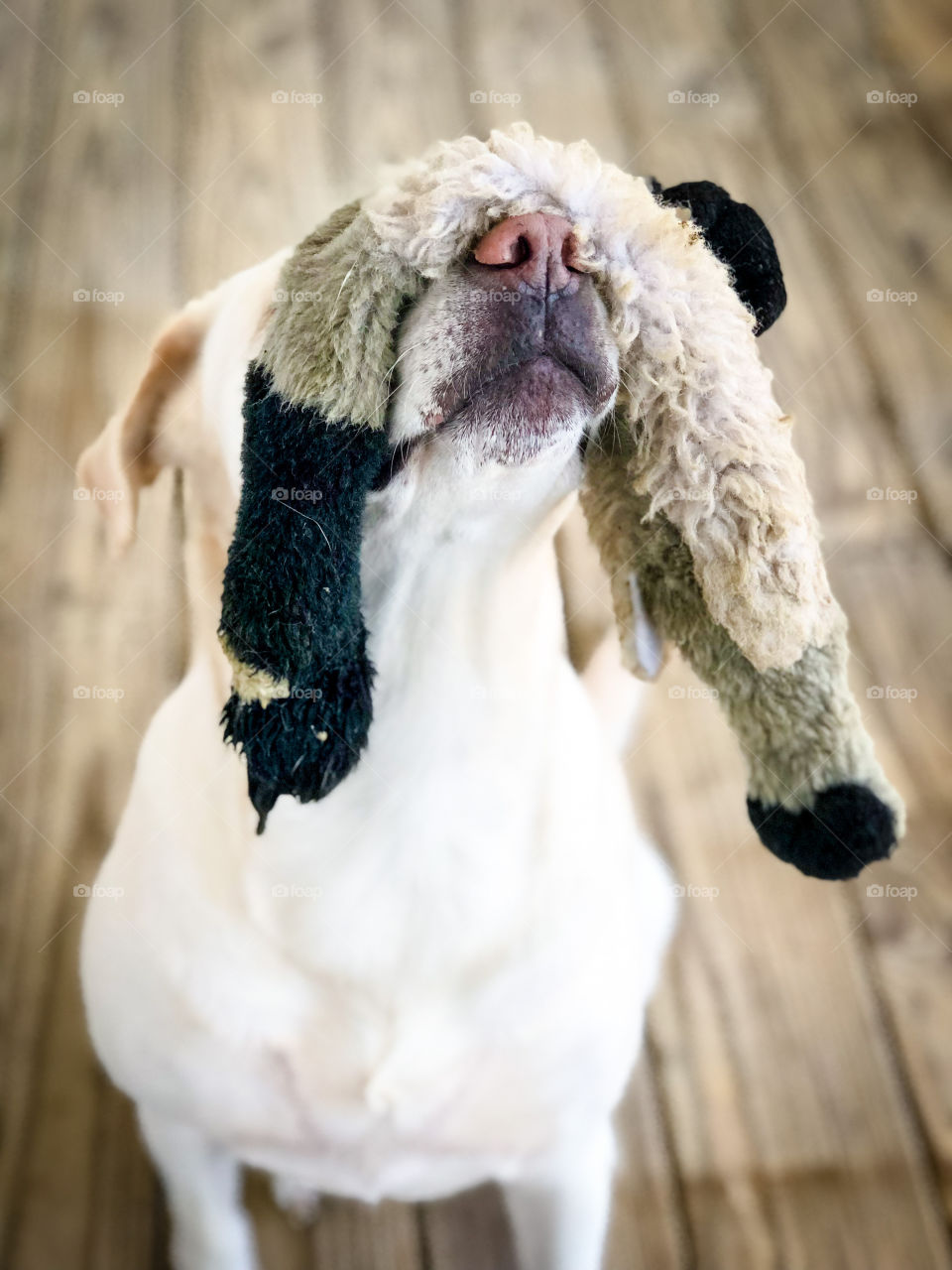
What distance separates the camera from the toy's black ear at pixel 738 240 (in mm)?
423

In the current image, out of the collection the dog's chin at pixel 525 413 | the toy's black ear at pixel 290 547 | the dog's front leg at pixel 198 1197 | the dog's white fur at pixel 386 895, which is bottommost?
the dog's front leg at pixel 198 1197

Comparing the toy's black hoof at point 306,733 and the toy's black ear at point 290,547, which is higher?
the toy's black ear at point 290,547

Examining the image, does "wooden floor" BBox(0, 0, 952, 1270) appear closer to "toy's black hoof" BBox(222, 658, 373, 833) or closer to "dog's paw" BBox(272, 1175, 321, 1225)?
"dog's paw" BBox(272, 1175, 321, 1225)

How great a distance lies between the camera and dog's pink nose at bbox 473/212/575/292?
0.36 m

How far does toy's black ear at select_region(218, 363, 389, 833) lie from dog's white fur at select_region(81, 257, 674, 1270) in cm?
7

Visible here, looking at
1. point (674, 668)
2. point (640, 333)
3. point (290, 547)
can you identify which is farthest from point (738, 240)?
Answer: point (674, 668)

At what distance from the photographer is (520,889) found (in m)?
0.58

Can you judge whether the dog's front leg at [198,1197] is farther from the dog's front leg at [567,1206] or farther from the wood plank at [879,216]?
the wood plank at [879,216]

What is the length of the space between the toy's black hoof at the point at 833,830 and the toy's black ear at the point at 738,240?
0.21m

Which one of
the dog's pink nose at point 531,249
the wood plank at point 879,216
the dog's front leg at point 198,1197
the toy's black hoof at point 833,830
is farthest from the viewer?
the wood plank at point 879,216

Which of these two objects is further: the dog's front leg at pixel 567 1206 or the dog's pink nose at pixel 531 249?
the dog's front leg at pixel 567 1206

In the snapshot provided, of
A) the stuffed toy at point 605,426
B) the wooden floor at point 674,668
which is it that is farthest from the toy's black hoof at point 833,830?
the wooden floor at point 674,668

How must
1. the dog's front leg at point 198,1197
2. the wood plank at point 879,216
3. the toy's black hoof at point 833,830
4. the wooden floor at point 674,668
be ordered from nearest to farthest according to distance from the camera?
the toy's black hoof at point 833,830 → the dog's front leg at point 198,1197 → the wooden floor at point 674,668 → the wood plank at point 879,216

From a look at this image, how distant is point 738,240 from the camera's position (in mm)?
428
